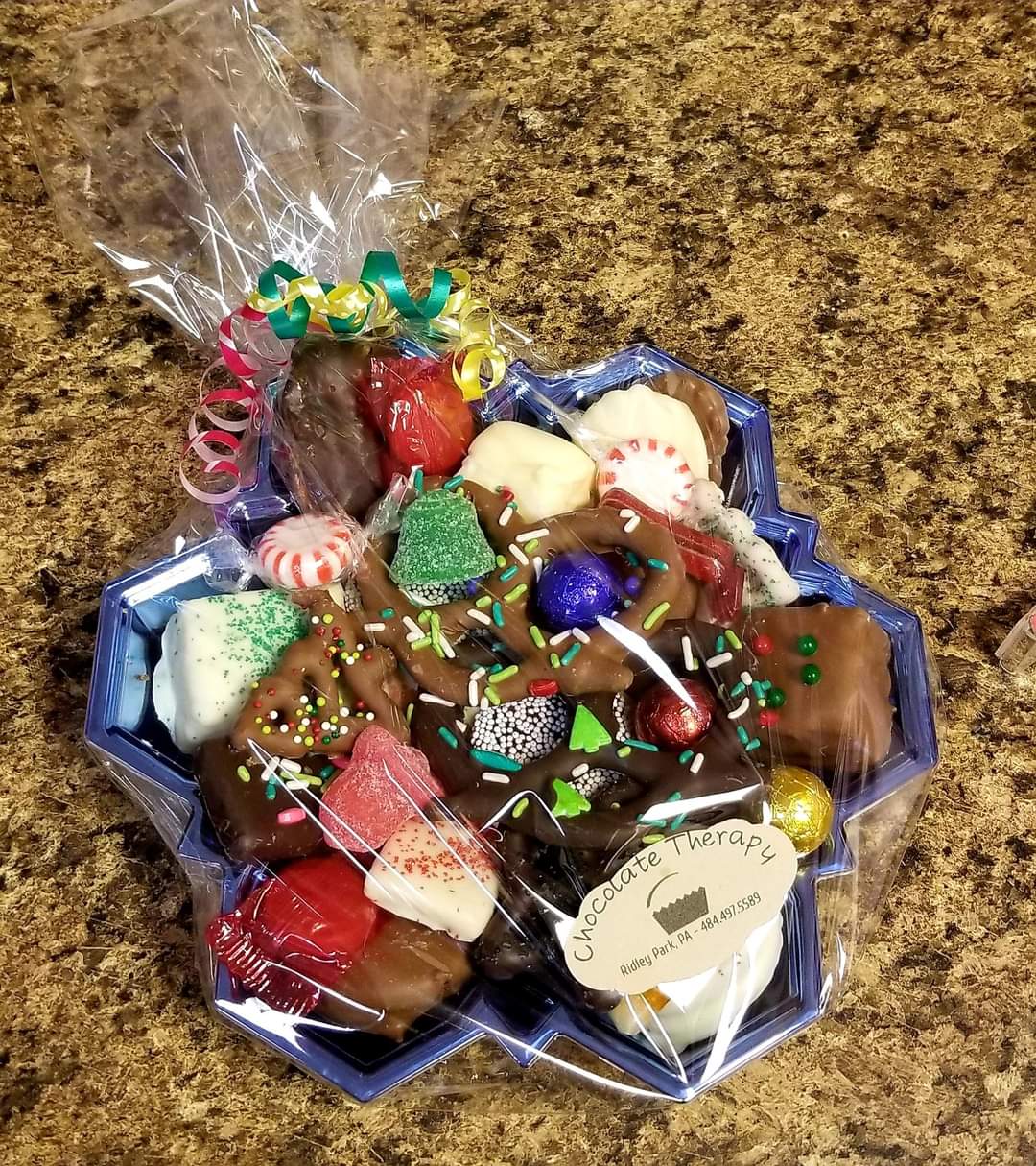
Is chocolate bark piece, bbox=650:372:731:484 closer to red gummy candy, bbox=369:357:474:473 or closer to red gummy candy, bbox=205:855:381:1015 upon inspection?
red gummy candy, bbox=369:357:474:473

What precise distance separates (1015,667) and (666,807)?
55 cm

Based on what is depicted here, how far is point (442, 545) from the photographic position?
784 mm

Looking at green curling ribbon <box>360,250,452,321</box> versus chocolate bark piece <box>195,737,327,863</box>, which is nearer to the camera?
chocolate bark piece <box>195,737,327,863</box>

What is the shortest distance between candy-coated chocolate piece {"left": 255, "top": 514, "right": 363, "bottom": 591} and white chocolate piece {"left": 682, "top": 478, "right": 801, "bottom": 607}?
0.27 metres

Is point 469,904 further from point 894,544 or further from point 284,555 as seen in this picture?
point 894,544

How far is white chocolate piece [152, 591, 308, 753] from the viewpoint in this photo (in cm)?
80

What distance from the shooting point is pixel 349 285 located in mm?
883

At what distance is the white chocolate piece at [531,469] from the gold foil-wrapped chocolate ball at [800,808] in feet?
0.88

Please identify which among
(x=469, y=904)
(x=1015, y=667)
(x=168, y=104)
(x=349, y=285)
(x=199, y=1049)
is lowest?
(x=199, y=1049)

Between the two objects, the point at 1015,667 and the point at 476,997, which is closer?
the point at 476,997

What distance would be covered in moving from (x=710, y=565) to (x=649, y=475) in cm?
9

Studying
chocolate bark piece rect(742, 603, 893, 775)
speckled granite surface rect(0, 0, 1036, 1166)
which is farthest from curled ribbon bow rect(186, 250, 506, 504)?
chocolate bark piece rect(742, 603, 893, 775)

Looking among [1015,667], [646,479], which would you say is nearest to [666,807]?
[646,479]

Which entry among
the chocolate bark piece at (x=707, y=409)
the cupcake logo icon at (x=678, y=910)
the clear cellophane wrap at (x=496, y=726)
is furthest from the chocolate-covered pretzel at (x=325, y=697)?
the chocolate bark piece at (x=707, y=409)
